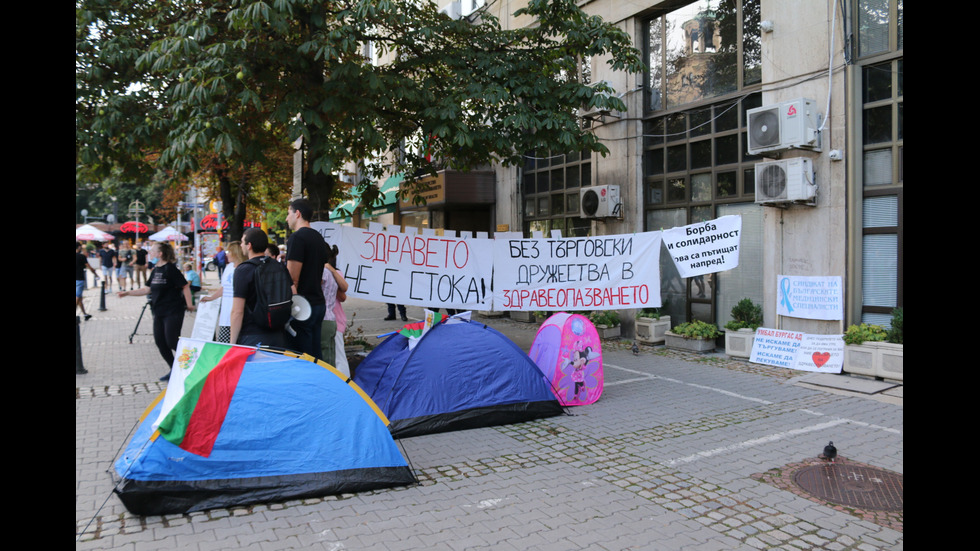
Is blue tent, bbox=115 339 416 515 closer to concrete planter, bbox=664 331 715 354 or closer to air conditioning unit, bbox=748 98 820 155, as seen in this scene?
concrete planter, bbox=664 331 715 354

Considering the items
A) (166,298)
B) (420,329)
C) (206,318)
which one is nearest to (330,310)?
(420,329)

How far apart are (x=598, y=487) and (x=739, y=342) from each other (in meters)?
5.86

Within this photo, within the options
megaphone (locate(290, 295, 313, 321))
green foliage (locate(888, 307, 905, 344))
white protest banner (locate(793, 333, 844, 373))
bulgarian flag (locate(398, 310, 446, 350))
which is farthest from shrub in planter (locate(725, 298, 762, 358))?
megaphone (locate(290, 295, 313, 321))

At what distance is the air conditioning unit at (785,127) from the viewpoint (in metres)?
8.95

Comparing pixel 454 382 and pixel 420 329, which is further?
pixel 420 329

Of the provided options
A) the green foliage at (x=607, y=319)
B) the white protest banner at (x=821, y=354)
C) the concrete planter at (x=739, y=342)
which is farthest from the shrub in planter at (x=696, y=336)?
the white protest banner at (x=821, y=354)

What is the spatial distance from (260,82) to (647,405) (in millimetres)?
6336

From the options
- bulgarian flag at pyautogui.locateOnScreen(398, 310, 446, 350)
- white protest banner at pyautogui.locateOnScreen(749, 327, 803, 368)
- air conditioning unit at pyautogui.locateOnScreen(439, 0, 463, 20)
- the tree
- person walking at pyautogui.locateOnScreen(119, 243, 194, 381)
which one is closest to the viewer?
bulgarian flag at pyautogui.locateOnScreen(398, 310, 446, 350)

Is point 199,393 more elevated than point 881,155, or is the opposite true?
point 881,155

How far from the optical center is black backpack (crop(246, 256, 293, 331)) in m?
5.54

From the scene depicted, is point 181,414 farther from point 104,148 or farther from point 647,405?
point 104,148

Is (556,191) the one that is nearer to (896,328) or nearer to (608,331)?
(608,331)

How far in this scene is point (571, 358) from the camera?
7191mm

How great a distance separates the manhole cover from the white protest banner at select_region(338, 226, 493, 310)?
4439 mm
